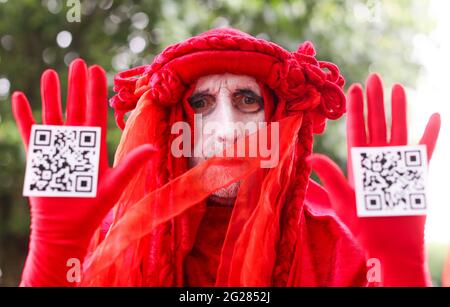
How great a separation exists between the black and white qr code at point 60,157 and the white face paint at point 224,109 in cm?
20

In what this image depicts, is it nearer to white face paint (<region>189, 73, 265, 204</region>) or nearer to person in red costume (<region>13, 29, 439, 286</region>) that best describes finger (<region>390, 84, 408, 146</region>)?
person in red costume (<region>13, 29, 439, 286</region>)

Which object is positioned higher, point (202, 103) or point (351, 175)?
point (202, 103)

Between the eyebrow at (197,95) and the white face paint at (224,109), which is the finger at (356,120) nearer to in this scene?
the white face paint at (224,109)

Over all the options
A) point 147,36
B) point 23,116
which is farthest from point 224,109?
point 147,36

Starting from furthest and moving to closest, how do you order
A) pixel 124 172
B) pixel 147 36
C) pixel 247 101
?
pixel 147 36, pixel 247 101, pixel 124 172

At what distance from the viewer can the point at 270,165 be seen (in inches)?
50.3

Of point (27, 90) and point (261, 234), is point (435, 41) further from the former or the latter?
point (27, 90)

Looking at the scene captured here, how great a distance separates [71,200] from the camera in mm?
1200

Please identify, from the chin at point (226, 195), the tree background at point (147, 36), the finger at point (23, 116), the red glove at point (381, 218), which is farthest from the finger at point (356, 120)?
the finger at point (23, 116)

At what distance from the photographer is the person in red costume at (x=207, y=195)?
3.97 ft

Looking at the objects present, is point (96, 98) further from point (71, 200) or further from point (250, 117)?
point (250, 117)

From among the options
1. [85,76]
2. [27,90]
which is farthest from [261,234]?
[27,90]

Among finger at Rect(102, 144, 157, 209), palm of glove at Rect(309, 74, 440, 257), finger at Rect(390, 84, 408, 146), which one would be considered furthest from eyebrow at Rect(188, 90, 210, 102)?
finger at Rect(390, 84, 408, 146)

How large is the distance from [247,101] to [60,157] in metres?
0.38
